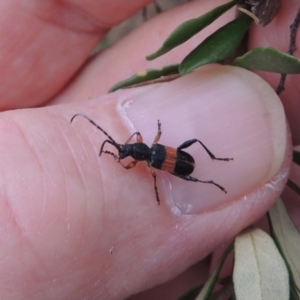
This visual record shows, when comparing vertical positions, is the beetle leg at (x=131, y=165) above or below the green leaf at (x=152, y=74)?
below

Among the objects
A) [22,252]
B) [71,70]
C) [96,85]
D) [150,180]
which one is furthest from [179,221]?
[71,70]

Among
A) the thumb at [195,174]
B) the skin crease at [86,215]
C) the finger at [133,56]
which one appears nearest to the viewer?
the skin crease at [86,215]

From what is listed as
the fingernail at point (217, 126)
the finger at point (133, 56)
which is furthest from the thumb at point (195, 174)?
the finger at point (133, 56)

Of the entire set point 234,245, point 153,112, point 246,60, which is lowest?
point 234,245

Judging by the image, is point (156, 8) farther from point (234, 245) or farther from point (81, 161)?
point (234, 245)

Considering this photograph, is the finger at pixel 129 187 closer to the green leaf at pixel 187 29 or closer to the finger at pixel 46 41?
the green leaf at pixel 187 29

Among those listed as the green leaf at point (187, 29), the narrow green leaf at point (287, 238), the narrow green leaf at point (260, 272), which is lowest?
the narrow green leaf at point (287, 238)

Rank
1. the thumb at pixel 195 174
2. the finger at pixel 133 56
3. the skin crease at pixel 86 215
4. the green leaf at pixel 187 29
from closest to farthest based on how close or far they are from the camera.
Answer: the green leaf at pixel 187 29 → the skin crease at pixel 86 215 → the thumb at pixel 195 174 → the finger at pixel 133 56
